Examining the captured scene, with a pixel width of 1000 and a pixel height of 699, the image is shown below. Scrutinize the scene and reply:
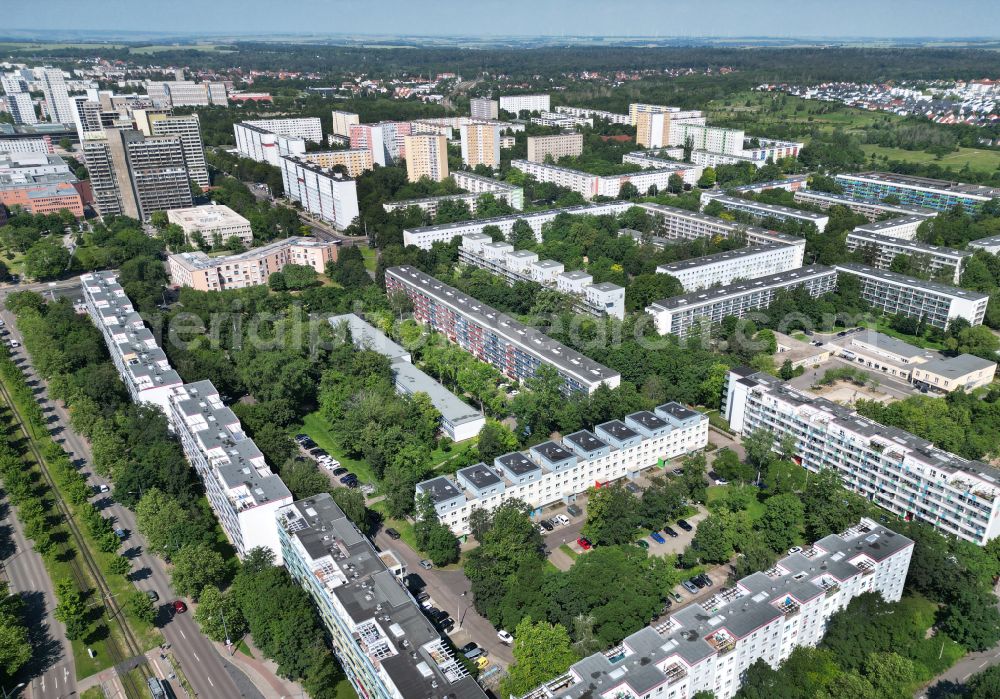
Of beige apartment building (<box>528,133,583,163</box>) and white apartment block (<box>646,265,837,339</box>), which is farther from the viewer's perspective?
beige apartment building (<box>528,133,583,163</box>)

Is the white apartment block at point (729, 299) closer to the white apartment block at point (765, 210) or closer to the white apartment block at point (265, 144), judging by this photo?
the white apartment block at point (765, 210)

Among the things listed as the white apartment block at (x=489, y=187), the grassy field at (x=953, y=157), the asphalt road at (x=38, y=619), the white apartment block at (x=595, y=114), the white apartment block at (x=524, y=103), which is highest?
the white apartment block at (x=524, y=103)

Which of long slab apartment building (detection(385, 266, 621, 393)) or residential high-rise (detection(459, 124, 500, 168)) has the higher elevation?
residential high-rise (detection(459, 124, 500, 168))

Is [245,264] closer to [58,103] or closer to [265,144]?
[265,144]

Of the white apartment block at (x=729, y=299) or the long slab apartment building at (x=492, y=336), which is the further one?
the white apartment block at (x=729, y=299)

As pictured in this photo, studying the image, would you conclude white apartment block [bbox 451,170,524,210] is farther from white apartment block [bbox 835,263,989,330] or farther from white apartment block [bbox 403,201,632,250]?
white apartment block [bbox 835,263,989,330]

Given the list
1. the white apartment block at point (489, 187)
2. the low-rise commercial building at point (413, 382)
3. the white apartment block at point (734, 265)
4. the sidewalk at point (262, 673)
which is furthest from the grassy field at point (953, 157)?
the sidewalk at point (262, 673)

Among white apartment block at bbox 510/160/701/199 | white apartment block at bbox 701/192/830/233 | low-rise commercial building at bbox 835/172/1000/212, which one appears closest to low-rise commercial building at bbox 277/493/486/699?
white apartment block at bbox 701/192/830/233
